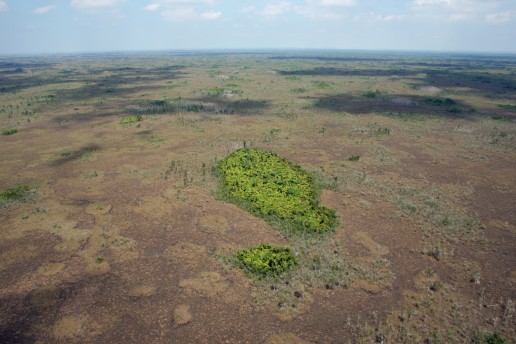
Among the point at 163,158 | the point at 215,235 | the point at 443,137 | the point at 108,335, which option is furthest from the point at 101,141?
the point at 443,137

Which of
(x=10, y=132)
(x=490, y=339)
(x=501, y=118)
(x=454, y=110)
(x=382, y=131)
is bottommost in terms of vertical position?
(x=490, y=339)

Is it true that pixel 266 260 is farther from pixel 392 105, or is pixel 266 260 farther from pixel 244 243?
pixel 392 105

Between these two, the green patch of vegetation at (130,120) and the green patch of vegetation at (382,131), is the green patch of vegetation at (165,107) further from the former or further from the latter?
the green patch of vegetation at (382,131)

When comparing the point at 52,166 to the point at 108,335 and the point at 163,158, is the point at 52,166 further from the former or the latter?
the point at 108,335

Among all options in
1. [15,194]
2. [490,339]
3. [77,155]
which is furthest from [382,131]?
[15,194]

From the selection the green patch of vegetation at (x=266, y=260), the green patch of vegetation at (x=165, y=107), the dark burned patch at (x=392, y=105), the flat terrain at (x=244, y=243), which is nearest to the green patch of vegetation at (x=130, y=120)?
the green patch of vegetation at (x=165, y=107)

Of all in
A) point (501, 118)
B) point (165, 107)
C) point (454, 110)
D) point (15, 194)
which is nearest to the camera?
point (15, 194)

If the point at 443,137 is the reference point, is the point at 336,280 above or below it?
below
